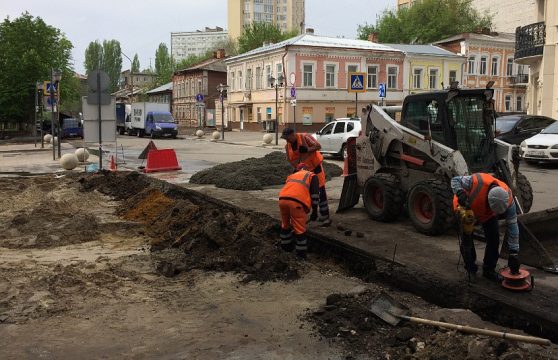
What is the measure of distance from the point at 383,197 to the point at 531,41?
72.7ft

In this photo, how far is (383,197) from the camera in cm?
849

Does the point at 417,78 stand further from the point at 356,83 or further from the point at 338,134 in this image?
the point at 338,134

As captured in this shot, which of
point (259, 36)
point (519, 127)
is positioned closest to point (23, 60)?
point (259, 36)

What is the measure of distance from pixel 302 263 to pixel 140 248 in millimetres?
2587

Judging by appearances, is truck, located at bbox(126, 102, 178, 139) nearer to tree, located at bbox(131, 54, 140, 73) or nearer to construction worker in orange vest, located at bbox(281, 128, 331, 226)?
construction worker in orange vest, located at bbox(281, 128, 331, 226)

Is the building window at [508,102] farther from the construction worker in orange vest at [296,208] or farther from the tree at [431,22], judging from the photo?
the construction worker in orange vest at [296,208]

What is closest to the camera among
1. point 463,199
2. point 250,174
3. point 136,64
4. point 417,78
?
point 463,199

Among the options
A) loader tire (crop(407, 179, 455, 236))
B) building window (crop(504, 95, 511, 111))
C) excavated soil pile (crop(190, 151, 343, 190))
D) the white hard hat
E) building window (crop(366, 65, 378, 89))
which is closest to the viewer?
the white hard hat

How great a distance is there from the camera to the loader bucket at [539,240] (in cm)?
588

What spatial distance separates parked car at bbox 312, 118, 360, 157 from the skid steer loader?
1150 cm

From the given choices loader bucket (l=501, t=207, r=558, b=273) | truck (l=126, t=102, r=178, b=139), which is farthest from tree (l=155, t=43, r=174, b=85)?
loader bucket (l=501, t=207, r=558, b=273)

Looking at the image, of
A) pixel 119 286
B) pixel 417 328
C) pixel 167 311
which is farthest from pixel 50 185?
pixel 417 328

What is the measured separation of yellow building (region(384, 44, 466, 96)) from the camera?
48.8 metres

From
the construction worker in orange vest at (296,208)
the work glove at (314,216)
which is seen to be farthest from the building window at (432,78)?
the construction worker in orange vest at (296,208)
